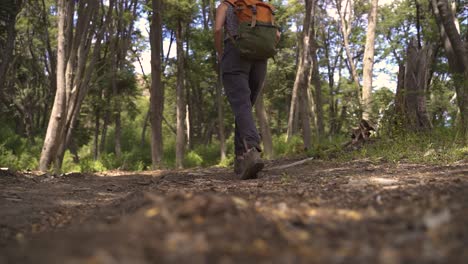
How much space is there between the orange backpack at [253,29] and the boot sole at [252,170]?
110 cm

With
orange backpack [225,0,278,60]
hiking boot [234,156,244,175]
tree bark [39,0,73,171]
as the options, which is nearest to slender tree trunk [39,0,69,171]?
tree bark [39,0,73,171]

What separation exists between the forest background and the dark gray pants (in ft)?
6.62

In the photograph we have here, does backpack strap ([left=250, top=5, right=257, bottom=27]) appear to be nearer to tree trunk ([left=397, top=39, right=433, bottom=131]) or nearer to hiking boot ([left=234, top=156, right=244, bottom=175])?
hiking boot ([left=234, top=156, right=244, bottom=175])

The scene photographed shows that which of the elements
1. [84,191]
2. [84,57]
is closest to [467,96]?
[84,191]

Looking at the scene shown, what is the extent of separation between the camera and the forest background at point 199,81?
7125mm

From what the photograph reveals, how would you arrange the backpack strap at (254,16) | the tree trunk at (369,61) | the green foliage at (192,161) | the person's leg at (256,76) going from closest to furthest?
1. the backpack strap at (254,16)
2. the person's leg at (256,76)
3. the tree trunk at (369,61)
4. the green foliage at (192,161)

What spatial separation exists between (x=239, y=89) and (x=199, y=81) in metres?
20.1

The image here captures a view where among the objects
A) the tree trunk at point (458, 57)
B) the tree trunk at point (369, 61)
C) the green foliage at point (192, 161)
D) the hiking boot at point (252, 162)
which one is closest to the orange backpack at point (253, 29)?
the hiking boot at point (252, 162)

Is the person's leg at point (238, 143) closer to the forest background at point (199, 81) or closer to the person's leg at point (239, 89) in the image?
the person's leg at point (239, 89)

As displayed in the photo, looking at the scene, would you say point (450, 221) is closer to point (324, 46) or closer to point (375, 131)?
point (375, 131)

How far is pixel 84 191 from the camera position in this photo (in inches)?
165

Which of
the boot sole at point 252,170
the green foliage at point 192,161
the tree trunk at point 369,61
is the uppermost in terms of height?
the tree trunk at point 369,61

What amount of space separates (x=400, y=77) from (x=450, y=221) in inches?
273

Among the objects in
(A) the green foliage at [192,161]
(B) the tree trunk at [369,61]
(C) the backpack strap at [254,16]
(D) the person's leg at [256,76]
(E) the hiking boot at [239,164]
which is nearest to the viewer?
(C) the backpack strap at [254,16]
